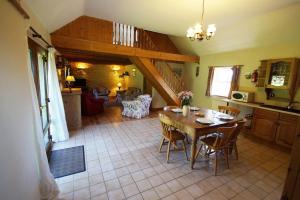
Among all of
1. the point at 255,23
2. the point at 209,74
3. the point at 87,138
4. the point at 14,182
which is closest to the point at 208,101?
the point at 209,74

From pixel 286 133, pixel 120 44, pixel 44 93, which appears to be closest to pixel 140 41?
pixel 120 44

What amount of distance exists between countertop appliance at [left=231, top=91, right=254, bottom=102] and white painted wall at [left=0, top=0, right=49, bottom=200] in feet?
16.8

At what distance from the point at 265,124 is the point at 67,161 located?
4.77 m

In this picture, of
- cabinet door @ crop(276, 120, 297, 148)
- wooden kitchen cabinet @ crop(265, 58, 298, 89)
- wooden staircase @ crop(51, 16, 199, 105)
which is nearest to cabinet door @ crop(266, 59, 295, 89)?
wooden kitchen cabinet @ crop(265, 58, 298, 89)

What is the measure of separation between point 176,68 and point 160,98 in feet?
5.47

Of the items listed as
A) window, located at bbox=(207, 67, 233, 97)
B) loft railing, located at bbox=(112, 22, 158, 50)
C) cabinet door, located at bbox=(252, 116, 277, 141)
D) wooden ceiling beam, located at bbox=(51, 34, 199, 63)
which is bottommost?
cabinet door, located at bbox=(252, 116, 277, 141)

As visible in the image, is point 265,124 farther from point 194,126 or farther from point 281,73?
point 194,126

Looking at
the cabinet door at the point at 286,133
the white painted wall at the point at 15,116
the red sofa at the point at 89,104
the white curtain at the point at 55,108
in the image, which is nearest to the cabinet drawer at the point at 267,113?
the cabinet door at the point at 286,133

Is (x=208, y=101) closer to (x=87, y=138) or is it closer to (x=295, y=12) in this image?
(x=295, y=12)

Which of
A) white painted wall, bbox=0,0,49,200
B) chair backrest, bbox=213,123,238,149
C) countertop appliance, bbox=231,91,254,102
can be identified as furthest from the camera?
countertop appliance, bbox=231,91,254,102

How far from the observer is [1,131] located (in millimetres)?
1069

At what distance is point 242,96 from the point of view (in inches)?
180

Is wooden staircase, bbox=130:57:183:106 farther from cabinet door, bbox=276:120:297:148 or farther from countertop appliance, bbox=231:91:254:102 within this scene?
cabinet door, bbox=276:120:297:148

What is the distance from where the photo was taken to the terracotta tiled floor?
2.09 metres
